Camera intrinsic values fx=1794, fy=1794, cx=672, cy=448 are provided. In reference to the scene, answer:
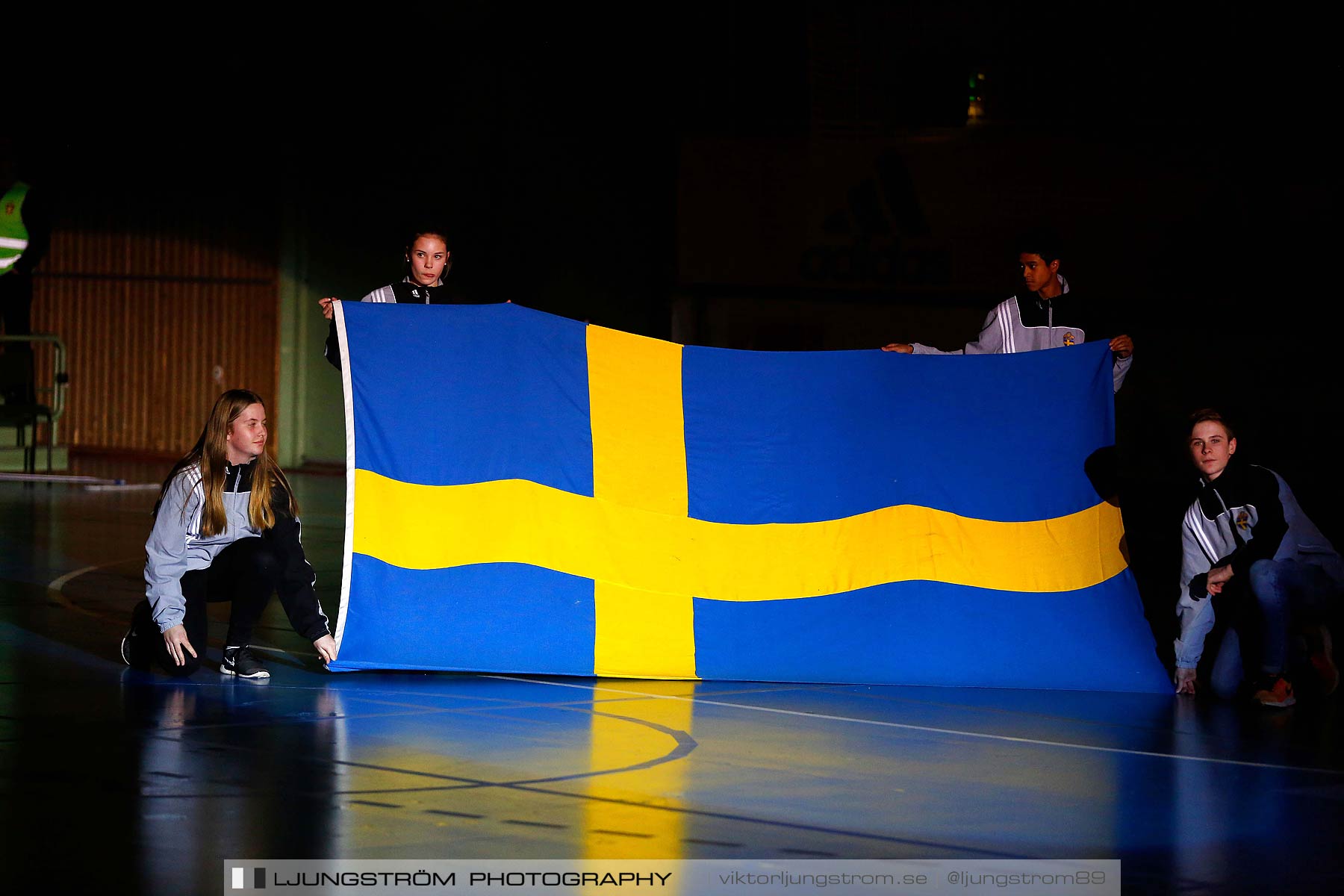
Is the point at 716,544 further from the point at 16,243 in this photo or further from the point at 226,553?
the point at 16,243

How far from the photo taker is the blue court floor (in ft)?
12.9

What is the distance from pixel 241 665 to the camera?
6047mm

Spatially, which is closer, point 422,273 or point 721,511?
point 721,511

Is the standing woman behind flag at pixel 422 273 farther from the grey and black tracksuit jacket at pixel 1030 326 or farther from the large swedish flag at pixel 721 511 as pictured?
the grey and black tracksuit jacket at pixel 1030 326

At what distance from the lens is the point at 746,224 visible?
14.4 meters

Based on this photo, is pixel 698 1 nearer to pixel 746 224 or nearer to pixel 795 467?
pixel 746 224

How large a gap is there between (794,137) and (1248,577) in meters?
8.79

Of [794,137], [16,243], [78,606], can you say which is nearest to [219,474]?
[78,606]

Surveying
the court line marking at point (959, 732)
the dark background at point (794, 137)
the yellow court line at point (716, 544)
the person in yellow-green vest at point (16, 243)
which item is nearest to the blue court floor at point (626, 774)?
the court line marking at point (959, 732)

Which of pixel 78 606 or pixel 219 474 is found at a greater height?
pixel 219 474

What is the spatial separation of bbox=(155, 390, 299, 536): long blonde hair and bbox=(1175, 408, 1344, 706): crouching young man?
303 cm

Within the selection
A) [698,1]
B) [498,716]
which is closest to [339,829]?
[498,716]

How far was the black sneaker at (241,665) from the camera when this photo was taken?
19.8 ft

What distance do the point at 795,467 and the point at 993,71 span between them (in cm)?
799
